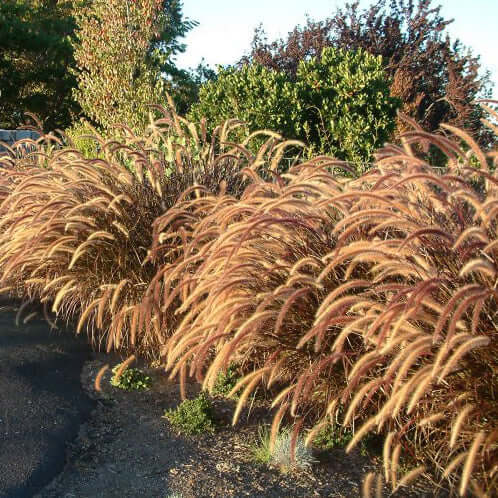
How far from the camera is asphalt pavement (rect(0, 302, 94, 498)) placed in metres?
2.97

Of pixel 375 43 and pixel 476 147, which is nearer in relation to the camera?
pixel 476 147

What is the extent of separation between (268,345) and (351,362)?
1.53 feet

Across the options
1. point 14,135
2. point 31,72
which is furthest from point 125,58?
point 31,72

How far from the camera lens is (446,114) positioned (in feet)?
51.0

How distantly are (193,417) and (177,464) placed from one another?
368 millimetres

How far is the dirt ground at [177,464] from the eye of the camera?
285 centimetres

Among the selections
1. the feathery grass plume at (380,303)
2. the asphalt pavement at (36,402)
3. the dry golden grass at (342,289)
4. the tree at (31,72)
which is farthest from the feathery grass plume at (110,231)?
the tree at (31,72)

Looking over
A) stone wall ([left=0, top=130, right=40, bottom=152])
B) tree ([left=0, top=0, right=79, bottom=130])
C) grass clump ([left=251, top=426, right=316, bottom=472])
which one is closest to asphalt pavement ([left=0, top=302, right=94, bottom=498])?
grass clump ([left=251, top=426, right=316, bottom=472])

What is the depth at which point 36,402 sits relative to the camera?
11.9 ft

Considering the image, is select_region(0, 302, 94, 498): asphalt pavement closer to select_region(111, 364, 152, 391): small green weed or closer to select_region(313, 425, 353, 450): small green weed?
select_region(111, 364, 152, 391): small green weed

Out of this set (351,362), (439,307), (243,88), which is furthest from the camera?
(243,88)

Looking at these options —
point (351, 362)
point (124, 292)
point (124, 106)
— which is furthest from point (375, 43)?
point (351, 362)

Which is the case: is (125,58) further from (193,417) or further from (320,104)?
(193,417)

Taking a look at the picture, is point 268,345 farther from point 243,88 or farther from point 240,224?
point 243,88
